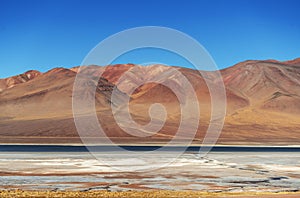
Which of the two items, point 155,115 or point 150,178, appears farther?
point 155,115

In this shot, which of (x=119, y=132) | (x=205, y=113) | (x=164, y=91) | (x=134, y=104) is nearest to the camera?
(x=119, y=132)

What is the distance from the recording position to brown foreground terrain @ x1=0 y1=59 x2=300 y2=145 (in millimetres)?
110125

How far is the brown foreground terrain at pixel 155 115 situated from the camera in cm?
11012

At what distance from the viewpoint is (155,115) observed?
147 m

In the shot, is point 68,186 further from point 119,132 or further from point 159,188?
point 119,132

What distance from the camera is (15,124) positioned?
414 ft

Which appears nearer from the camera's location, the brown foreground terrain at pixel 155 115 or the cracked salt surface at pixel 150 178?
the cracked salt surface at pixel 150 178

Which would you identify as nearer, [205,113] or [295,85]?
[205,113]

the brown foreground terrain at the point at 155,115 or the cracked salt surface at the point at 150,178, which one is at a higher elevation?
the brown foreground terrain at the point at 155,115

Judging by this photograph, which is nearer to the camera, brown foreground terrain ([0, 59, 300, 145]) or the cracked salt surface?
the cracked salt surface

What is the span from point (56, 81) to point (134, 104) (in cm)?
3897

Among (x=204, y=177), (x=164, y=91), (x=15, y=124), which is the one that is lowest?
(x=204, y=177)

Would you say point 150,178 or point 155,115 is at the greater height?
point 155,115

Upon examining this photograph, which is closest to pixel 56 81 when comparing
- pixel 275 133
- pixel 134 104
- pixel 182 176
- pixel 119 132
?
pixel 134 104
